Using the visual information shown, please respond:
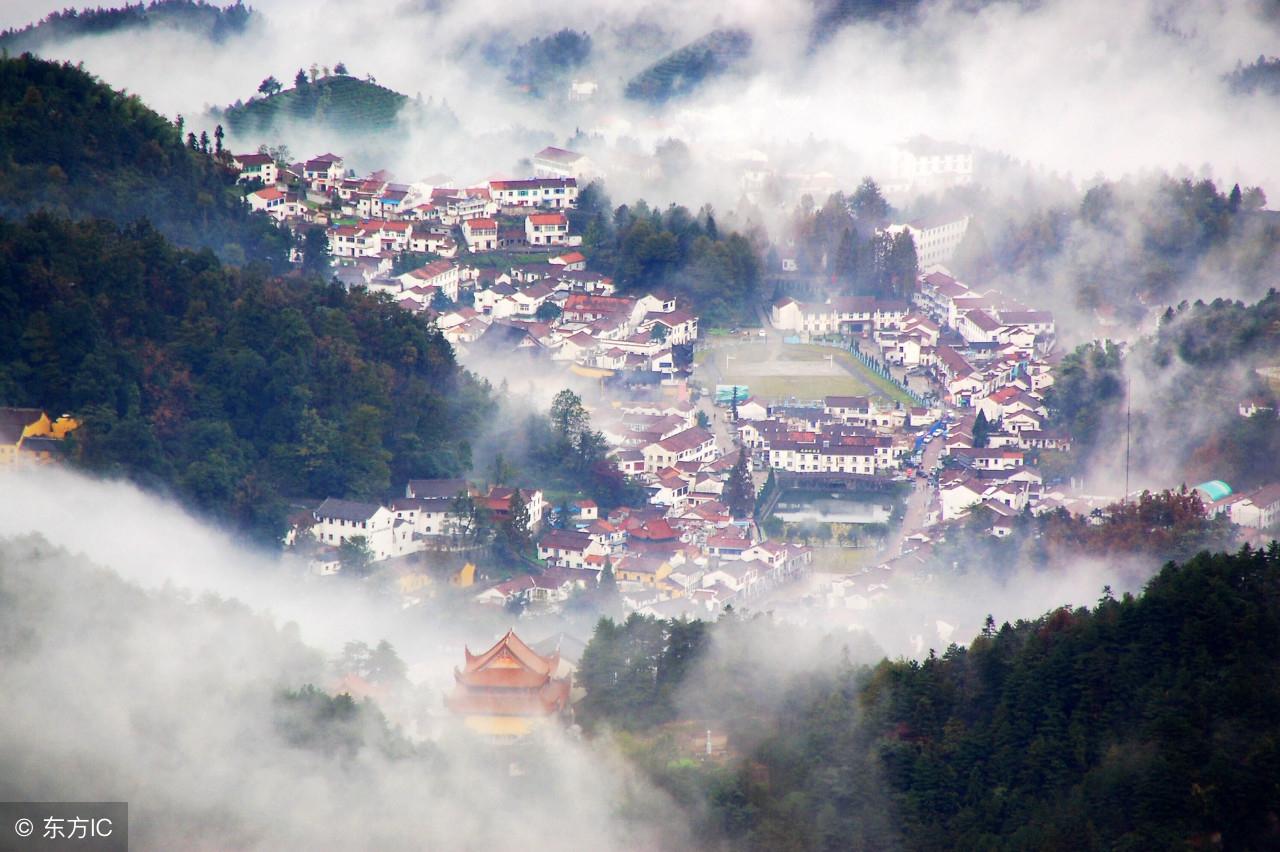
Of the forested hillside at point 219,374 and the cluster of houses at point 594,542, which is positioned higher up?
the forested hillside at point 219,374

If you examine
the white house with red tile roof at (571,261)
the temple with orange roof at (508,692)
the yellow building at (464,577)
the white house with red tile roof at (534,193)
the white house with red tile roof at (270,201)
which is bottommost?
the temple with orange roof at (508,692)

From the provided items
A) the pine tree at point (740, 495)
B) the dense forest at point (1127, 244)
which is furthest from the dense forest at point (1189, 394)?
the pine tree at point (740, 495)

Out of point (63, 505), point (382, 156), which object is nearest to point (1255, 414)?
point (63, 505)

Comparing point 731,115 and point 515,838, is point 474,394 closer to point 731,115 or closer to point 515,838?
point 515,838

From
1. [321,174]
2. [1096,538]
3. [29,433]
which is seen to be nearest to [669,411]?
[1096,538]

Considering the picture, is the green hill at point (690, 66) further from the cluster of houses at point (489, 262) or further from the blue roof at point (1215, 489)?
the blue roof at point (1215, 489)

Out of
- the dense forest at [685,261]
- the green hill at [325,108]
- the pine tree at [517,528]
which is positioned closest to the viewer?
the pine tree at [517,528]
